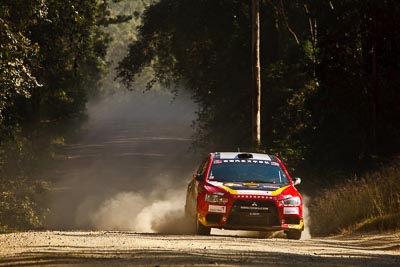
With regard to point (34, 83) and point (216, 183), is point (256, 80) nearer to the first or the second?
point (34, 83)

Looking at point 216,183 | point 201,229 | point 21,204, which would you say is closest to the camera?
point 201,229

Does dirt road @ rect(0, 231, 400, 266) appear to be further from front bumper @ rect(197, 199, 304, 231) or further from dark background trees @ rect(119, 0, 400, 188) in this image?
dark background trees @ rect(119, 0, 400, 188)

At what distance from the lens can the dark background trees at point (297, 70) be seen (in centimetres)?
3397

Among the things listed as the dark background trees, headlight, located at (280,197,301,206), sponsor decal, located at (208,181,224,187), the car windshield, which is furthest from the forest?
sponsor decal, located at (208,181,224,187)

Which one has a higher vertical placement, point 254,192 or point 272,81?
point 254,192

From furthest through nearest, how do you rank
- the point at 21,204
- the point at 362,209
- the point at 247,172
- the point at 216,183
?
the point at 21,204
the point at 362,209
the point at 247,172
the point at 216,183

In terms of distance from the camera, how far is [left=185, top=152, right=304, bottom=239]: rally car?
18.2 m

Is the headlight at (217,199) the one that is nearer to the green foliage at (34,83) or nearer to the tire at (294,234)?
the tire at (294,234)

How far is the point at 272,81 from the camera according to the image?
40.4 m

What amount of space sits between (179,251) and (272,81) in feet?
88.4

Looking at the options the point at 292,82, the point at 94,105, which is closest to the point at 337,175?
the point at 292,82

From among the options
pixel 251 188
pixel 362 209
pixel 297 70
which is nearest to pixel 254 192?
pixel 251 188

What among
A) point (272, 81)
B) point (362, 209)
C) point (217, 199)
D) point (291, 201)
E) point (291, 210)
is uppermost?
point (217, 199)

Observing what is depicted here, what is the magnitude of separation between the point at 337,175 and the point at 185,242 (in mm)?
18241
